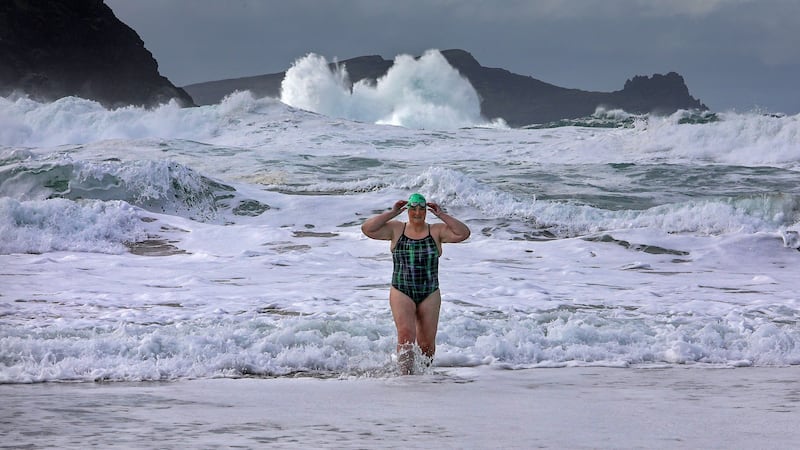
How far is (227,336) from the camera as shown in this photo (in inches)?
286

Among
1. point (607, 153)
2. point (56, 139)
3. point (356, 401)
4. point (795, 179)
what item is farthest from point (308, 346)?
point (56, 139)

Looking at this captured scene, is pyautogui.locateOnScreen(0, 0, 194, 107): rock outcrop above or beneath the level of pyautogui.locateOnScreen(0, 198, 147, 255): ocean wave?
above

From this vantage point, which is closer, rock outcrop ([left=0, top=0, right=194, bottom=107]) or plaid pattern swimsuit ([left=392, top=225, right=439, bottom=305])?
plaid pattern swimsuit ([left=392, top=225, right=439, bottom=305])

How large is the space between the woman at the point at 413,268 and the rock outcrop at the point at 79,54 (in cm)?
6728

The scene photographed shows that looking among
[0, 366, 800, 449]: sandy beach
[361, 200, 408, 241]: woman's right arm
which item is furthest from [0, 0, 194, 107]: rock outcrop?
[0, 366, 800, 449]: sandy beach

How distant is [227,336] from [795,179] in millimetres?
23294

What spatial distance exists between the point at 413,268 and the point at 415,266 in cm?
2

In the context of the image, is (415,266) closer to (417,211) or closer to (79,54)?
(417,211)

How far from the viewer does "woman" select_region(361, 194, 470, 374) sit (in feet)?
21.1

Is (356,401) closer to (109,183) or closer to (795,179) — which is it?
(109,183)

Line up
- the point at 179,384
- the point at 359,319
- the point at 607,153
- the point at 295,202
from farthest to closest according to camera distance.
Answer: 1. the point at 607,153
2. the point at 295,202
3. the point at 359,319
4. the point at 179,384

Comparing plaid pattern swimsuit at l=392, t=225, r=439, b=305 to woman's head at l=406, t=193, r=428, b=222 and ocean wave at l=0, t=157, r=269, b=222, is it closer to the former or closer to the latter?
woman's head at l=406, t=193, r=428, b=222

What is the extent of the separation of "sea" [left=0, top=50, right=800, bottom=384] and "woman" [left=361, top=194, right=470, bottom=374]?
39cm

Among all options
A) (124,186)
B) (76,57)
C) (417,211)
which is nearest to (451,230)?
(417,211)
